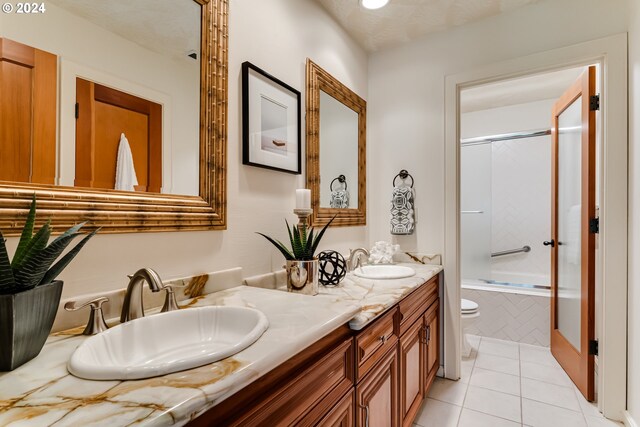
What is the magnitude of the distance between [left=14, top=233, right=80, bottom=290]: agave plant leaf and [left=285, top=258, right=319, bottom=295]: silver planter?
814 mm

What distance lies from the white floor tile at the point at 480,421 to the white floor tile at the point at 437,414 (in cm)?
4

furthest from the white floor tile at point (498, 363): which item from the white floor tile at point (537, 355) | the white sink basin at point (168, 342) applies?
the white sink basin at point (168, 342)

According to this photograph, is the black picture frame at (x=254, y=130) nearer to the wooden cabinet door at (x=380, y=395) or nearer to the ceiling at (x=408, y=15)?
the ceiling at (x=408, y=15)

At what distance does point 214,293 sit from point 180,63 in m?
0.85

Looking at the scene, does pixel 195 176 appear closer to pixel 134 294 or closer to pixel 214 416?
pixel 134 294

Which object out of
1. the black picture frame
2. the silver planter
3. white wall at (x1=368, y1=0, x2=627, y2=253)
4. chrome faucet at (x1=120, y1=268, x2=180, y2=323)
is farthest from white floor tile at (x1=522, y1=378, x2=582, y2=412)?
chrome faucet at (x1=120, y1=268, x2=180, y2=323)

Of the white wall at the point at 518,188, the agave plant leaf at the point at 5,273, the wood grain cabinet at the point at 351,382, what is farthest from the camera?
the white wall at the point at 518,188

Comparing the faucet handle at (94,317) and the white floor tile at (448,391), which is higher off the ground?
the faucet handle at (94,317)

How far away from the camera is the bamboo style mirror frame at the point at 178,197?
0.79 metres

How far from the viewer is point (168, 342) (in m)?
0.88

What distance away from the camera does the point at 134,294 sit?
2.86 feet

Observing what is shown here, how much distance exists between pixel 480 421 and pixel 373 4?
96.6 inches

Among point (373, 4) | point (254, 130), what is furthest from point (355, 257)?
point (373, 4)

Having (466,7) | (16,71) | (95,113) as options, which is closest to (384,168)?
(466,7)
